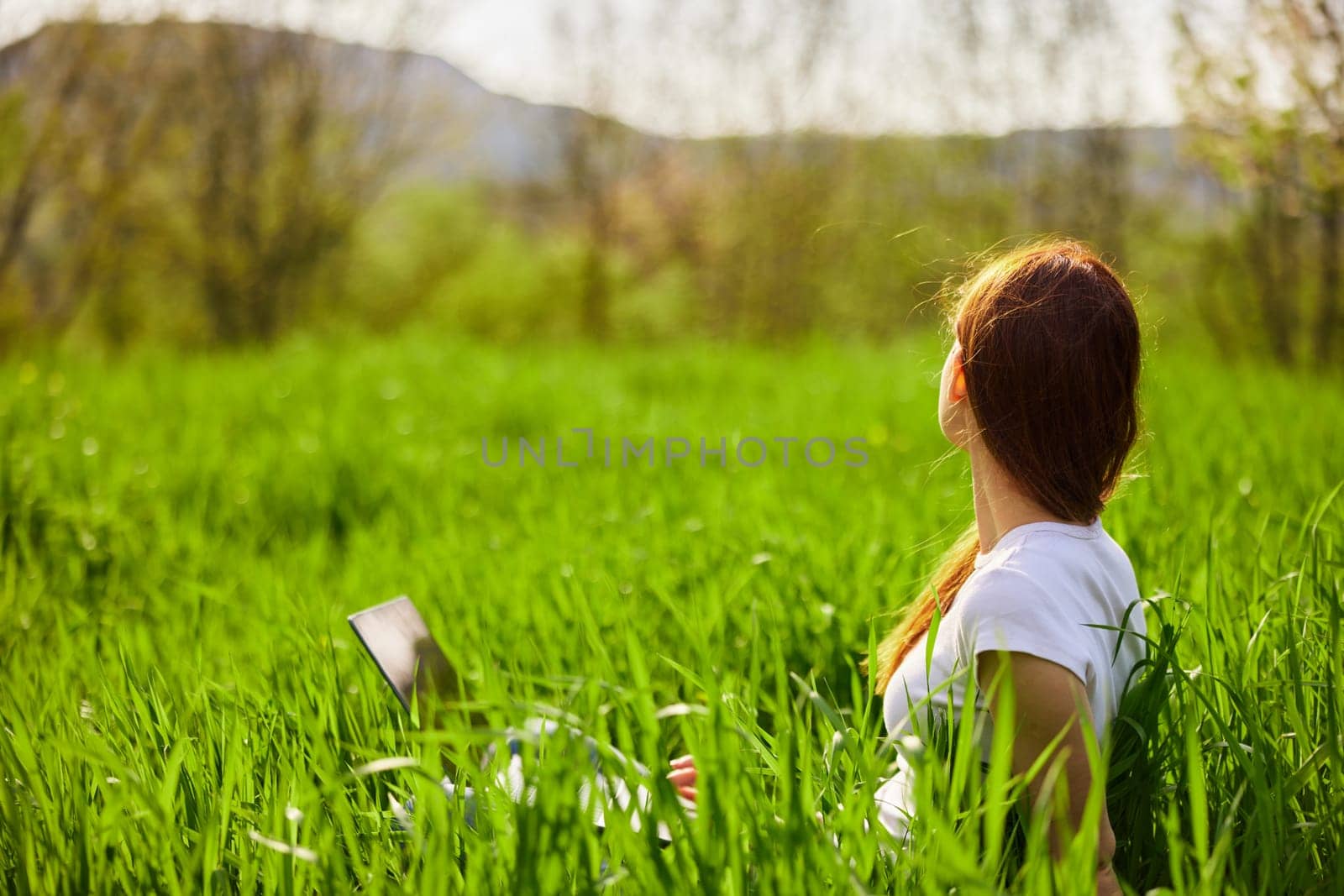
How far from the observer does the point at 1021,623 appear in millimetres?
1263

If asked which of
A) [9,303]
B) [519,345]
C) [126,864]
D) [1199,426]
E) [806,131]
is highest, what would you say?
[806,131]

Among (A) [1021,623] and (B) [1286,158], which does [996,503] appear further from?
(B) [1286,158]

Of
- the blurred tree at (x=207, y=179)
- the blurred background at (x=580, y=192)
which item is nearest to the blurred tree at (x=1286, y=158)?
the blurred background at (x=580, y=192)

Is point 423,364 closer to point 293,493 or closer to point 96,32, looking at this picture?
point 293,493

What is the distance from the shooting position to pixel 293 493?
421 cm

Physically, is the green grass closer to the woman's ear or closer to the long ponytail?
the long ponytail

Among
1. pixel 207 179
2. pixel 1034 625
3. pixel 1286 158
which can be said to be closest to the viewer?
pixel 1034 625

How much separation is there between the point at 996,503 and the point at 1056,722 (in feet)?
1.17

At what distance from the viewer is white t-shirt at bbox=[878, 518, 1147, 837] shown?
1.27 meters

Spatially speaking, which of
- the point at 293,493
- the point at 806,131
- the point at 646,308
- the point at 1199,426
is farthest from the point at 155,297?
the point at 1199,426

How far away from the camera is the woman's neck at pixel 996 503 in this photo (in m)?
1.46

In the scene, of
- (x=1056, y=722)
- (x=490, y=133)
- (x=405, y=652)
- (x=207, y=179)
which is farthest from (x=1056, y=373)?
(x=490, y=133)

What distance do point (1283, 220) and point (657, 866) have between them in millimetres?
11322

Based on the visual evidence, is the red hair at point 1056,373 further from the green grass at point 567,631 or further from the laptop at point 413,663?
the laptop at point 413,663
